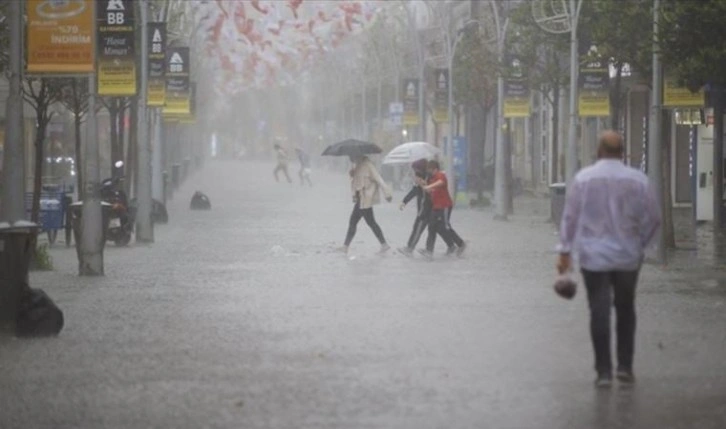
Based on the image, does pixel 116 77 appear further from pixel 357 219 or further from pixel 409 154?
pixel 409 154

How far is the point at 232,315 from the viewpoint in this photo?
19.6 m

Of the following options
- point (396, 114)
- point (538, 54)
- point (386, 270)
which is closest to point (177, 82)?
point (538, 54)

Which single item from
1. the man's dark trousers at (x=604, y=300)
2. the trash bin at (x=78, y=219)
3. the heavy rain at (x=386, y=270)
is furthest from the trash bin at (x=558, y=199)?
the man's dark trousers at (x=604, y=300)

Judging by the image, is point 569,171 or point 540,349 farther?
point 569,171

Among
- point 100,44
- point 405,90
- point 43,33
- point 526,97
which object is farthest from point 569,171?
point 405,90

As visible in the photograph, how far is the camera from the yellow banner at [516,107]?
4831 cm

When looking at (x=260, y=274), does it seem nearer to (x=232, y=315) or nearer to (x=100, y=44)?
Result: (x=100, y=44)

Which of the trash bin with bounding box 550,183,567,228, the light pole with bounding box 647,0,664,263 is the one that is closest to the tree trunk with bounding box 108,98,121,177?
the trash bin with bounding box 550,183,567,228

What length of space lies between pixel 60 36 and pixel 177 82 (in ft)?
88.2

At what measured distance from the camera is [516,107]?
48.4m

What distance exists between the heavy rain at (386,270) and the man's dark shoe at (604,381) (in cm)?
5

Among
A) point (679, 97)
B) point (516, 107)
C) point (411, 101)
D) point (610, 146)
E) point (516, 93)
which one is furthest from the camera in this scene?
point (411, 101)

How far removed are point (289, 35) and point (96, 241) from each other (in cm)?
11236

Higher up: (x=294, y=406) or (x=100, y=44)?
(x=100, y=44)
